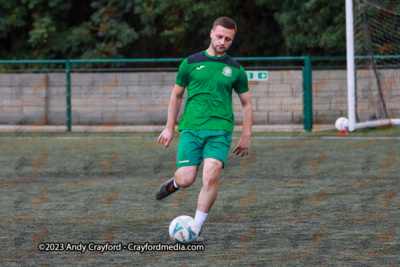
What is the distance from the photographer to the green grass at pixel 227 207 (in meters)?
5.60

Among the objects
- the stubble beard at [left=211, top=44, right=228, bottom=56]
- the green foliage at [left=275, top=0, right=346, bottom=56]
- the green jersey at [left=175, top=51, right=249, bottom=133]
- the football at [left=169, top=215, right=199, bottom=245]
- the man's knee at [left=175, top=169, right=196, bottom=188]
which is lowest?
the football at [left=169, top=215, right=199, bottom=245]

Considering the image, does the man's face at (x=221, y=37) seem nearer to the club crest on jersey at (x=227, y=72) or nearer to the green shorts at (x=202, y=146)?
the club crest on jersey at (x=227, y=72)

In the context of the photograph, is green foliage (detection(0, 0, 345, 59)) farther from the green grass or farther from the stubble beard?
the stubble beard

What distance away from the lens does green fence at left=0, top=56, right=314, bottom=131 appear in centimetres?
1918

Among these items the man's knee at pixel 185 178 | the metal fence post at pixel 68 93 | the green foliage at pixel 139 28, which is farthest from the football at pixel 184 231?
the green foliage at pixel 139 28

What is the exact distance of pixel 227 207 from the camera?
312 inches

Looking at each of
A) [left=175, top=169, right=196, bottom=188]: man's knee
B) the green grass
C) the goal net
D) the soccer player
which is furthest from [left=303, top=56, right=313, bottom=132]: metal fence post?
[left=175, top=169, right=196, bottom=188]: man's knee

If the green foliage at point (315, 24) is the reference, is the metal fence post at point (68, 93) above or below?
below

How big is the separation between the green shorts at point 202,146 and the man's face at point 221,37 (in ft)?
2.24

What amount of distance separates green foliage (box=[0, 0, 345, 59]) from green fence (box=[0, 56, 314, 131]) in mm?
3321

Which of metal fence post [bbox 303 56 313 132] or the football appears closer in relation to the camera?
the football

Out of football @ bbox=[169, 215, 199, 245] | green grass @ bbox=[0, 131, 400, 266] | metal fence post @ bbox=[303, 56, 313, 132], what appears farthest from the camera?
metal fence post @ bbox=[303, 56, 313, 132]

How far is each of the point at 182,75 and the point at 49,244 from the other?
68.3 inches

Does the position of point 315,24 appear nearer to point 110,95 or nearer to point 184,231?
point 110,95
